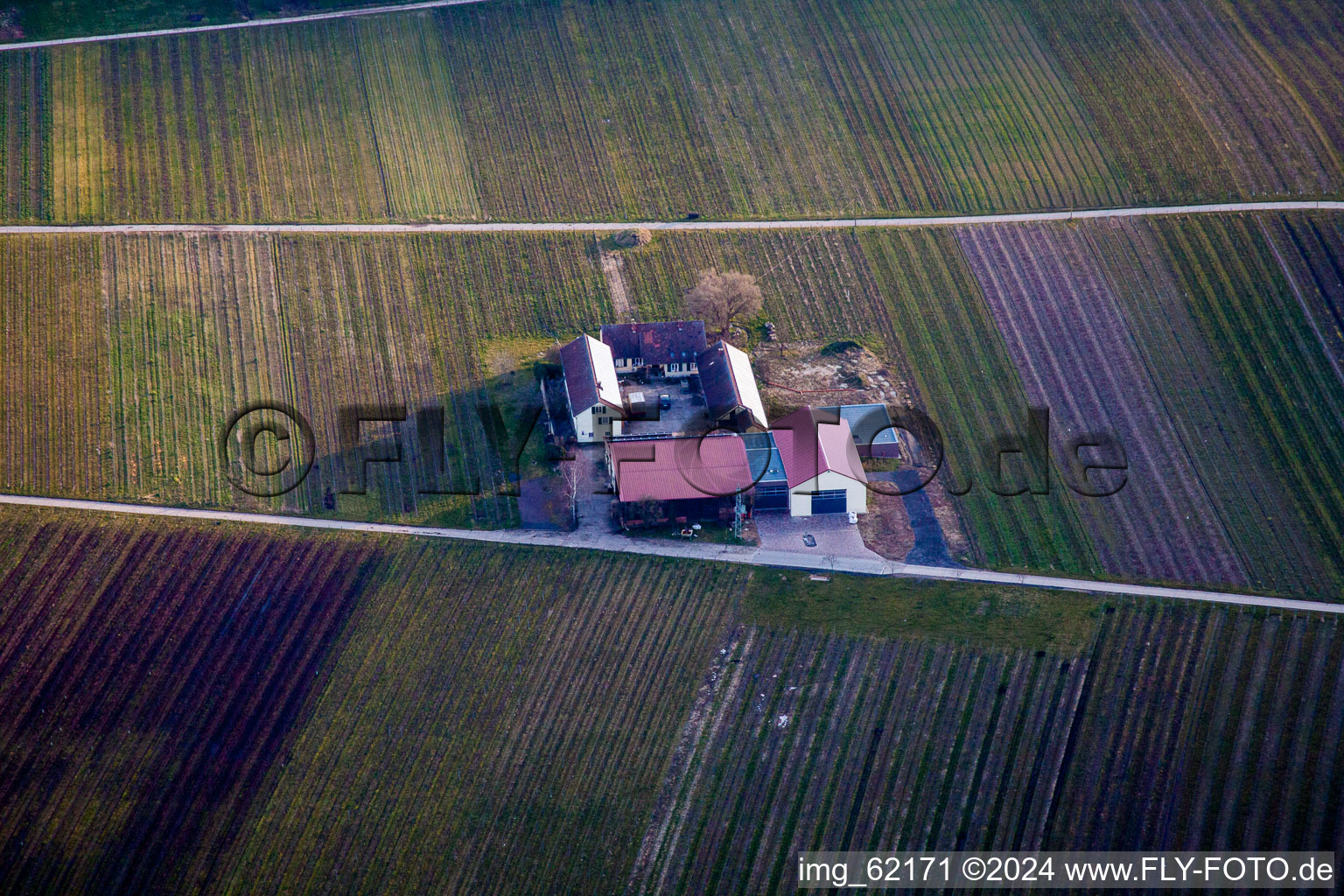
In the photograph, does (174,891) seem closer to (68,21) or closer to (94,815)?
(94,815)

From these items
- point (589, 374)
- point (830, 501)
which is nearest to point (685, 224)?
point (589, 374)

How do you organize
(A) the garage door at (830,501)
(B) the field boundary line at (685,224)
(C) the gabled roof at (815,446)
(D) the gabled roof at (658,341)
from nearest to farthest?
(A) the garage door at (830,501) → (C) the gabled roof at (815,446) → (D) the gabled roof at (658,341) → (B) the field boundary line at (685,224)

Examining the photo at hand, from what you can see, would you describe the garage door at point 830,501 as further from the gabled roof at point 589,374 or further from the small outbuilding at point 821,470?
the gabled roof at point 589,374

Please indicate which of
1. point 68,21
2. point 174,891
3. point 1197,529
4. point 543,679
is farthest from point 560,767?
point 68,21

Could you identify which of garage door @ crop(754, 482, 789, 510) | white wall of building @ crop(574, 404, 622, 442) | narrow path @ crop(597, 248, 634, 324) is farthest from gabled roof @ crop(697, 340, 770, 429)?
narrow path @ crop(597, 248, 634, 324)

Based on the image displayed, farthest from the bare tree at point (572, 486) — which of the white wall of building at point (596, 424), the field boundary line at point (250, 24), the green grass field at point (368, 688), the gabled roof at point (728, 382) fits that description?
the field boundary line at point (250, 24)

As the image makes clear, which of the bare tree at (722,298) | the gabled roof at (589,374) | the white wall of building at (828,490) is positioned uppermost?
the bare tree at (722,298)
